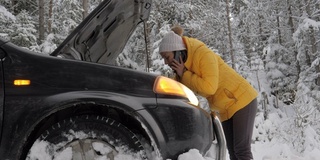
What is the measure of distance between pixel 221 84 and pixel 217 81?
0.24 metres

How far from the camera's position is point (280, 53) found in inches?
1014

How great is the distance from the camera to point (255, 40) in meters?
29.3

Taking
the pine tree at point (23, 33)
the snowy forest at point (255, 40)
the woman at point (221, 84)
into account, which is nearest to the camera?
the woman at point (221, 84)

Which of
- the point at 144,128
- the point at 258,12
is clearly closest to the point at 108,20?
the point at 144,128

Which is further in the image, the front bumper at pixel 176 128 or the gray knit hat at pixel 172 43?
the gray knit hat at pixel 172 43

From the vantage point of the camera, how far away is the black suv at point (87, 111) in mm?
2301

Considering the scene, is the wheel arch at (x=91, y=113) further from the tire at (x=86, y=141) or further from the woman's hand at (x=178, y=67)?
the woman's hand at (x=178, y=67)

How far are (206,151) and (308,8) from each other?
18.7m

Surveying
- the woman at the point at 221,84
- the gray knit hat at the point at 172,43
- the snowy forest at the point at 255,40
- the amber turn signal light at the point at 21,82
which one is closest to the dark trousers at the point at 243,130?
the woman at the point at 221,84

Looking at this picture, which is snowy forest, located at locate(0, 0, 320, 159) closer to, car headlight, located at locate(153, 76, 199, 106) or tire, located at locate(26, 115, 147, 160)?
car headlight, located at locate(153, 76, 199, 106)

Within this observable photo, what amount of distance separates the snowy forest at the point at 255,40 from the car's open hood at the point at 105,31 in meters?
0.33

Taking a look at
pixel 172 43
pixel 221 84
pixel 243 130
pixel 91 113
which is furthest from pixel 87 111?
pixel 243 130

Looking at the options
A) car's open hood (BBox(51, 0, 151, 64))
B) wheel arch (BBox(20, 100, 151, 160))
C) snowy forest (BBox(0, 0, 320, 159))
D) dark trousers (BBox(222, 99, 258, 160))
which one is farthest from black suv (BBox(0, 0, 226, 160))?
snowy forest (BBox(0, 0, 320, 159))

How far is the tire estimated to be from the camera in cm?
231
